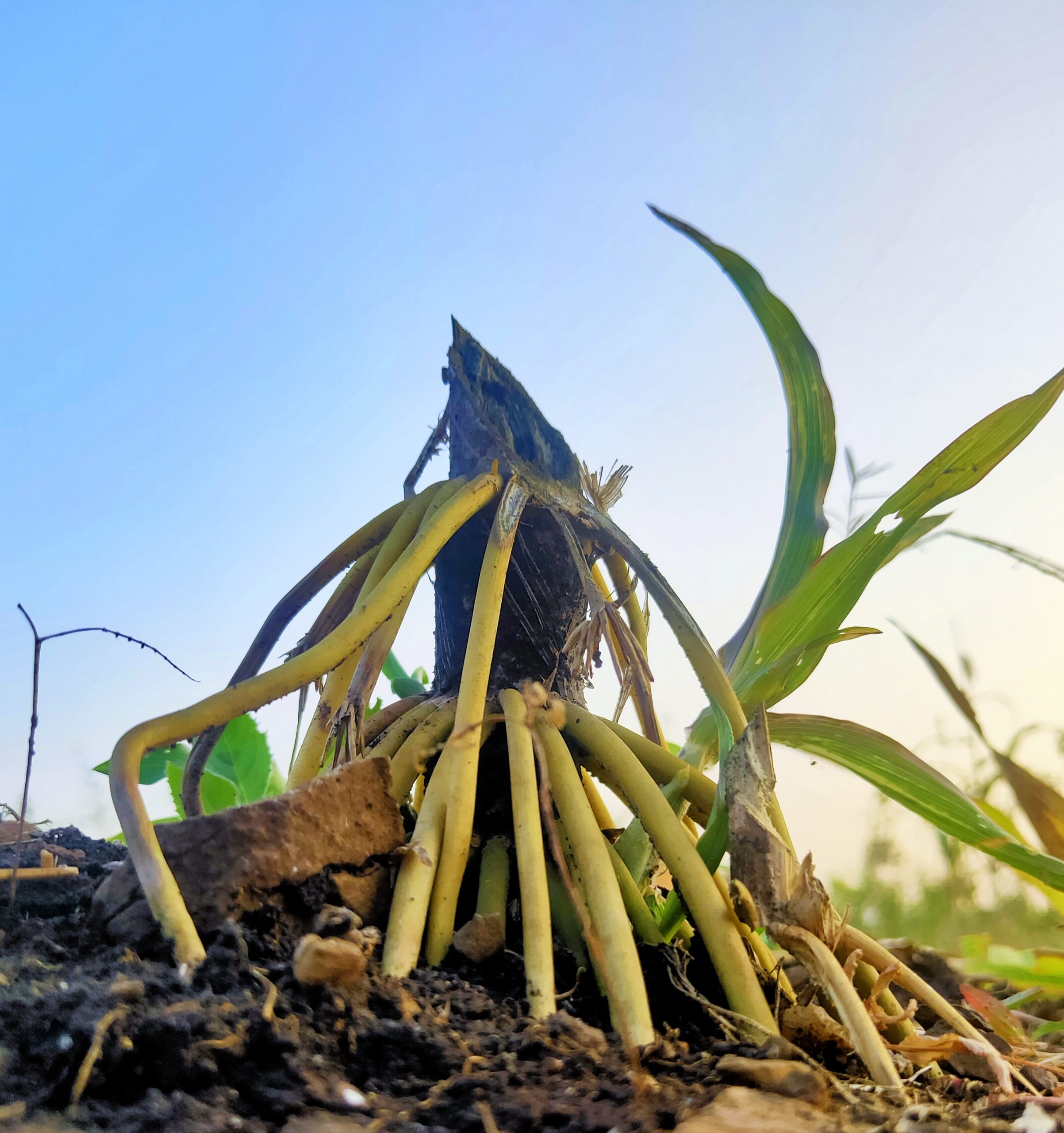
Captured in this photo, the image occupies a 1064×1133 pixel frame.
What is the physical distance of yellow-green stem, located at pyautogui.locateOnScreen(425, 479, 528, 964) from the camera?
2.24ft

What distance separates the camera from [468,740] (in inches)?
30.0

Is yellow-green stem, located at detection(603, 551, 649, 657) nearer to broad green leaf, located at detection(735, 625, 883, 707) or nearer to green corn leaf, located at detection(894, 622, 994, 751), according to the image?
broad green leaf, located at detection(735, 625, 883, 707)

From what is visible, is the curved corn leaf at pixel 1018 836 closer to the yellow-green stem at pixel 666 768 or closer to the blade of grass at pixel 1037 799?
the blade of grass at pixel 1037 799

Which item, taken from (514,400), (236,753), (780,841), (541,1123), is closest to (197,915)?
(541,1123)

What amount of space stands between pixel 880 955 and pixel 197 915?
548 millimetres

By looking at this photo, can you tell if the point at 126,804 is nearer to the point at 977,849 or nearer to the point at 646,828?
the point at 646,828

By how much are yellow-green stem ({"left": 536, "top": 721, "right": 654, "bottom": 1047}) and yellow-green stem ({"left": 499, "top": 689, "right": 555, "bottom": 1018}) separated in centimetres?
3

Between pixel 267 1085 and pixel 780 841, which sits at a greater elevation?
pixel 780 841

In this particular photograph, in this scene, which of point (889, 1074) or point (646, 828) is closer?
point (889, 1074)

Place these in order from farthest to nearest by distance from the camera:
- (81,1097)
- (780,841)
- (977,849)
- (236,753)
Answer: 1. (236,753)
2. (977,849)
3. (780,841)
4. (81,1097)

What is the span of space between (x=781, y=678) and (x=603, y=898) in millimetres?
376

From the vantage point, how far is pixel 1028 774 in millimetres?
693

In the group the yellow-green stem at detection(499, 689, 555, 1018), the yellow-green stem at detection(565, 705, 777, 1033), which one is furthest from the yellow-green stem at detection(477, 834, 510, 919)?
the yellow-green stem at detection(565, 705, 777, 1033)

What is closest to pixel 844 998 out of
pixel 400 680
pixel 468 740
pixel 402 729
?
pixel 468 740
